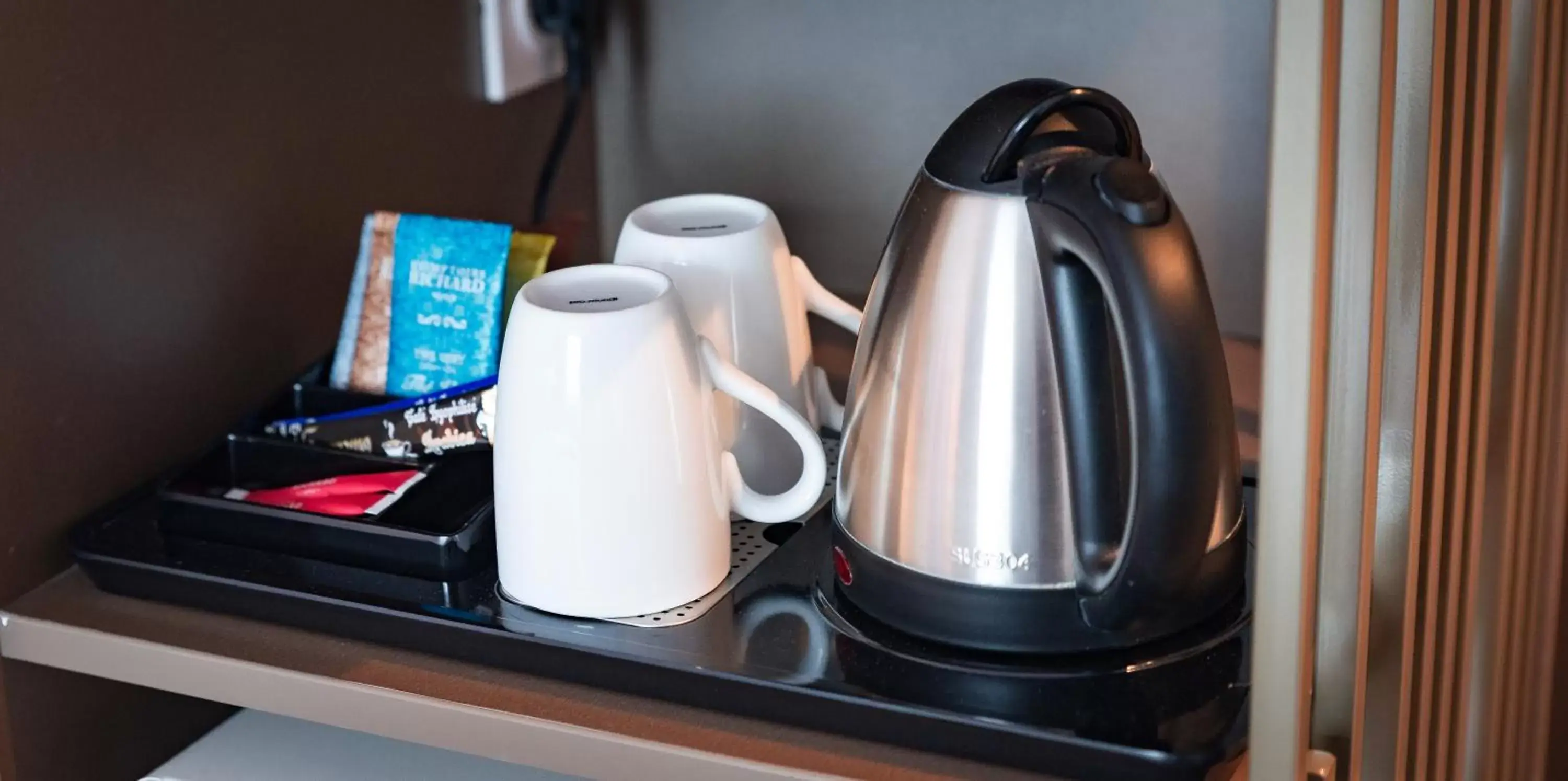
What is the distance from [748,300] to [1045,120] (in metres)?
0.23

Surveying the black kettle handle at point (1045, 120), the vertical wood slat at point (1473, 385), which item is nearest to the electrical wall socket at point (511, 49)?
the black kettle handle at point (1045, 120)

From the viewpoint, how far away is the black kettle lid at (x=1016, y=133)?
2.18 ft

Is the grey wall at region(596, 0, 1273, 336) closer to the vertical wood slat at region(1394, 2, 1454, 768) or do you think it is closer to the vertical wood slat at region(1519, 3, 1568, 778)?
the vertical wood slat at region(1519, 3, 1568, 778)

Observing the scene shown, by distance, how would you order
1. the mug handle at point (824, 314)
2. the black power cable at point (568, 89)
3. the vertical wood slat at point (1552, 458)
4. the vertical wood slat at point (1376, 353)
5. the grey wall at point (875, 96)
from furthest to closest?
the black power cable at point (568, 89) → the grey wall at point (875, 96) → the mug handle at point (824, 314) → the vertical wood slat at point (1552, 458) → the vertical wood slat at point (1376, 353)

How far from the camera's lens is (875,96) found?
116cm

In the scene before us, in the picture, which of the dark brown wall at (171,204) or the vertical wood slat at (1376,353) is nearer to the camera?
Answer: the vertical wood slat at (1376,353)

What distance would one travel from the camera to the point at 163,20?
0.84m

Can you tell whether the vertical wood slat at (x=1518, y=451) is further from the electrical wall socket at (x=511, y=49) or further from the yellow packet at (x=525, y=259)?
the electrical wall socket at (x=511, y=49)

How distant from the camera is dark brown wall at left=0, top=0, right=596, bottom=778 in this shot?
2.57 ft

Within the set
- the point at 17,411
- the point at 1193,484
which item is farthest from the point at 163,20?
the point at 1193,484

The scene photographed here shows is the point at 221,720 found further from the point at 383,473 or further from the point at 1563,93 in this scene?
the point at 1563,93

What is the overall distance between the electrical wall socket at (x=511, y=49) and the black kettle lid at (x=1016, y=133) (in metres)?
0.53

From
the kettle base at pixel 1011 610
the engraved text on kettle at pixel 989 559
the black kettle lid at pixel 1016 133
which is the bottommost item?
the kettle base at pixel 1011 610

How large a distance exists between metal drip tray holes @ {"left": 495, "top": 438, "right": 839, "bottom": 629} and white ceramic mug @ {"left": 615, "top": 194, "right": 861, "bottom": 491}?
0.02 m
